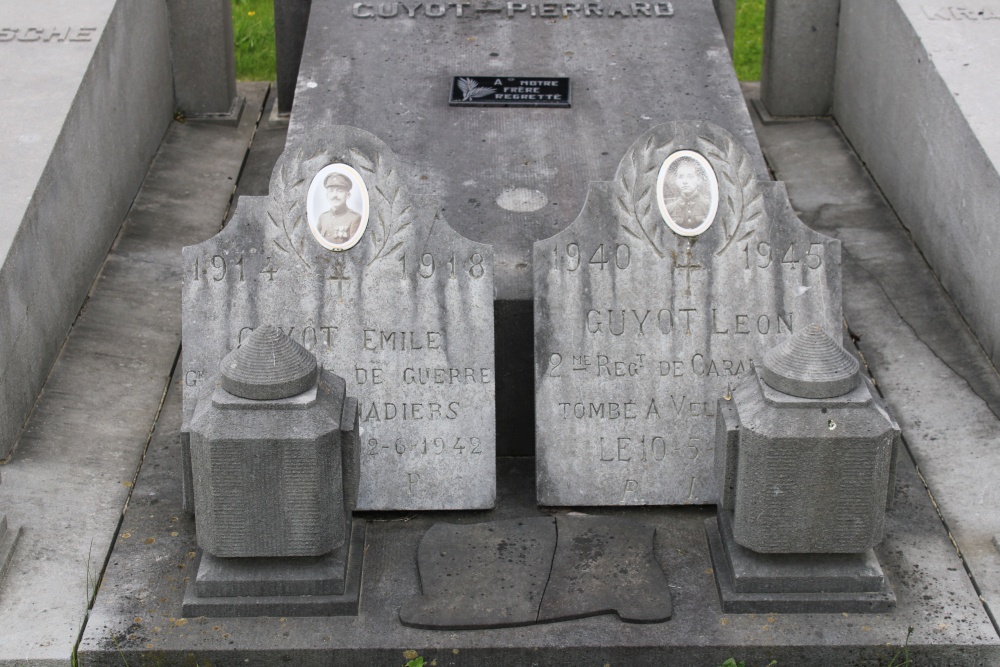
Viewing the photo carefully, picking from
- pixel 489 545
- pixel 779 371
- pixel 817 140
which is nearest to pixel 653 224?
pixel 779 371

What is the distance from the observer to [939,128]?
7668 mm

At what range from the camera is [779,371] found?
515 centimetres

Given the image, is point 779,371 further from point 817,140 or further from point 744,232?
point 817,140

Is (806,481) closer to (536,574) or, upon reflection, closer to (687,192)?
(536,574)

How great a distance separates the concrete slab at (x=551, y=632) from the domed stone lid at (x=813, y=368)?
31.6 inches

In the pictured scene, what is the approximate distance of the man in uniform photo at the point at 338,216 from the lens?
563cm

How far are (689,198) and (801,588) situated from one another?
1484 mm

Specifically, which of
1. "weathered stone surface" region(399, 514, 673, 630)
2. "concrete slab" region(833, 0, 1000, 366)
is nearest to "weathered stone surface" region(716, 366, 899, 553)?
"weathered stone surface" region(399, 514, 673, 630)

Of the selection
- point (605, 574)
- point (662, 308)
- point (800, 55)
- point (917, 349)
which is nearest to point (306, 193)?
point (662, 308)

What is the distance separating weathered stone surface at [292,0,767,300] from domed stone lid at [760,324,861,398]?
1.30 m

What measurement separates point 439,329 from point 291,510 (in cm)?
97

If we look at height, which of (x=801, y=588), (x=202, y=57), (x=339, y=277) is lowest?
(x=801, y=588)

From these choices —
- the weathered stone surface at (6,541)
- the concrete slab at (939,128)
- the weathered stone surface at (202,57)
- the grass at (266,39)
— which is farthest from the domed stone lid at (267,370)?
the grass at (266,39)

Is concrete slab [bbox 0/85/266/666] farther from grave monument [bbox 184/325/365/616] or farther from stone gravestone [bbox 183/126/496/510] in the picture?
stone gravestone [bbox 183/126/496/510]
